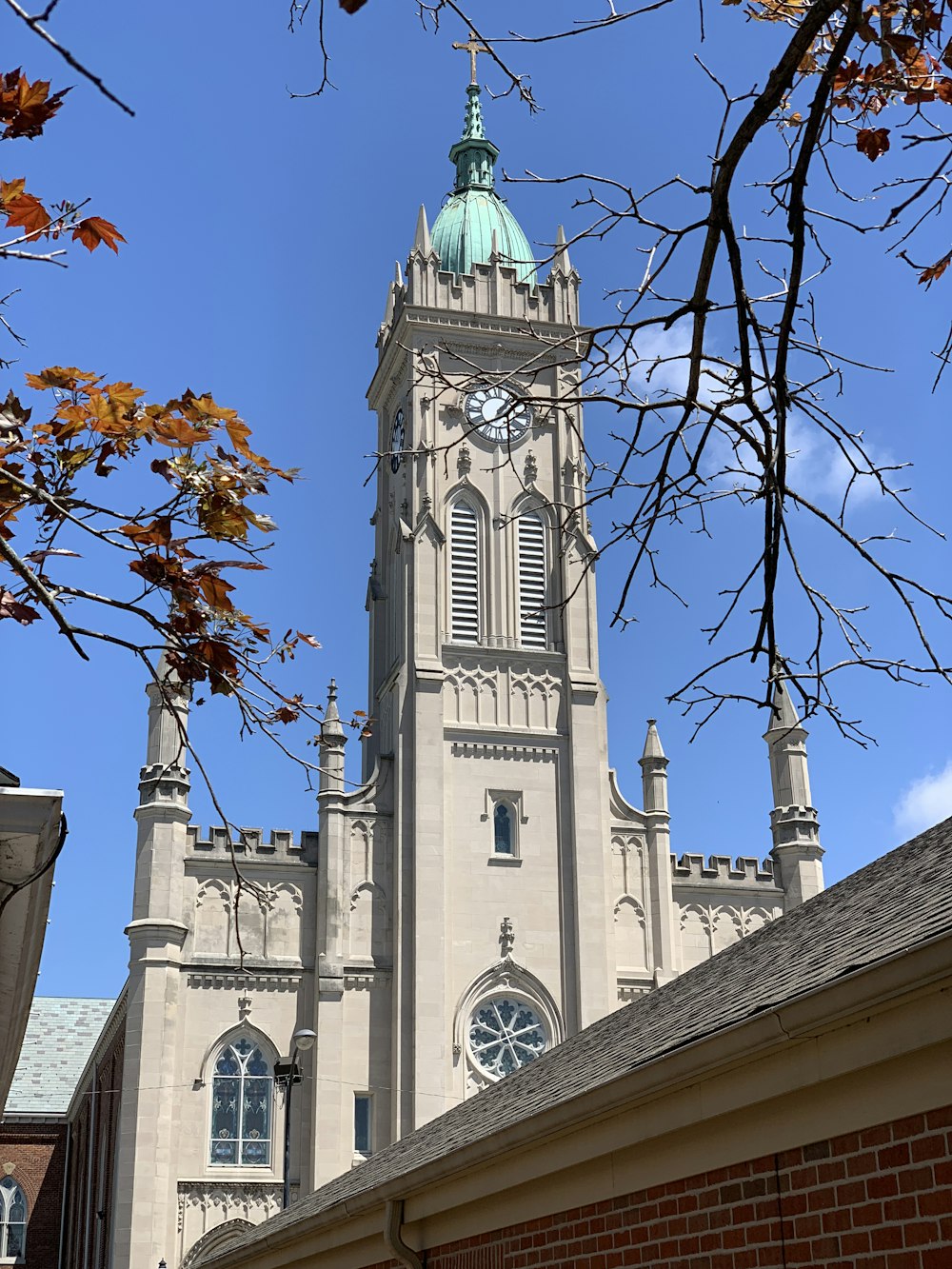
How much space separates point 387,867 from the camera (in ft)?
131

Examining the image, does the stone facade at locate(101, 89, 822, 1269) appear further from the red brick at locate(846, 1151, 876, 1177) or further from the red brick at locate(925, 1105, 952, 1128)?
the red brick at locate(925, 1105, 952, 1128)

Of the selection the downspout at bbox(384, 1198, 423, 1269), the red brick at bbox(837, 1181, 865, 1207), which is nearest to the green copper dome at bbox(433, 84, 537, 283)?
the downspout at bbox(384, 1198, 423, 1269)

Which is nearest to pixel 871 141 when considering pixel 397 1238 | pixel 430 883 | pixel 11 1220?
pixel 397 1238

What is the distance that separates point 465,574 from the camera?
4275 centimetres

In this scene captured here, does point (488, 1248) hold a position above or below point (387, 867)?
below

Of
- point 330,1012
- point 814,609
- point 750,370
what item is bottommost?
point 814,609

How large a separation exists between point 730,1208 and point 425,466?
36.3 m

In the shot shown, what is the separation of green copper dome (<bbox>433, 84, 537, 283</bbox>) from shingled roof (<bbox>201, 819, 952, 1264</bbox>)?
34.6 meters

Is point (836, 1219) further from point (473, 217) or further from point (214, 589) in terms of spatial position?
point (473, 217)

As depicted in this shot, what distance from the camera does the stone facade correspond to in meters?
36.8

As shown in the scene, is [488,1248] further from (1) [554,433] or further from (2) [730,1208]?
(1) [554,433]

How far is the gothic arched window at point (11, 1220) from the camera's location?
50562mm

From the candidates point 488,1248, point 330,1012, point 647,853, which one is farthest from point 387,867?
point 488,1248

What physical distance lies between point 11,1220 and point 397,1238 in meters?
45.1
